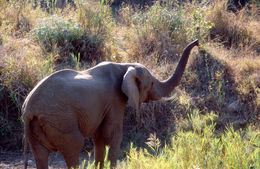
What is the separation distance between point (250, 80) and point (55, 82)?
5685 mm

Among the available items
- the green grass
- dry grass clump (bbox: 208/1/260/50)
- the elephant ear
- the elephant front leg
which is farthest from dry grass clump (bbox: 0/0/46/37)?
the green grass

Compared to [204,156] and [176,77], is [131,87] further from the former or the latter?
[204,156]

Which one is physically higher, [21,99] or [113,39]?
[113,39]

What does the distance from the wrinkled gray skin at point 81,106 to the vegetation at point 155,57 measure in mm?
1291

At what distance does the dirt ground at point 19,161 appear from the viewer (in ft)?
24.0

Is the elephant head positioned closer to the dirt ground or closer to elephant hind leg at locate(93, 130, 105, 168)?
elephant hind leg at locate(93, 130, 105, 168)

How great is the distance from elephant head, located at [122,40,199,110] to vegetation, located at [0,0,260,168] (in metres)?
0.90

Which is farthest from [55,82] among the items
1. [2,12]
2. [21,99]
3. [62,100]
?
[2,12]

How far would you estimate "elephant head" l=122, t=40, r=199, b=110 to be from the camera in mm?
5945

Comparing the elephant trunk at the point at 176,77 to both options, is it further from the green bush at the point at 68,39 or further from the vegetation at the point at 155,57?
the green bush at the point at 68,39

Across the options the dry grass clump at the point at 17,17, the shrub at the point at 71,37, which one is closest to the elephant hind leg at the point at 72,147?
the shrub at the point at 71,37

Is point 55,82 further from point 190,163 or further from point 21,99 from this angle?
point 21,99

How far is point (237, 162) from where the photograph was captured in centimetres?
406

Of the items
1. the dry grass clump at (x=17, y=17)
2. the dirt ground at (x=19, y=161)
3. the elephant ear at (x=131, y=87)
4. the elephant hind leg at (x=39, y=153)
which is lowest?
the dirt ground at (x=19, y=161)
